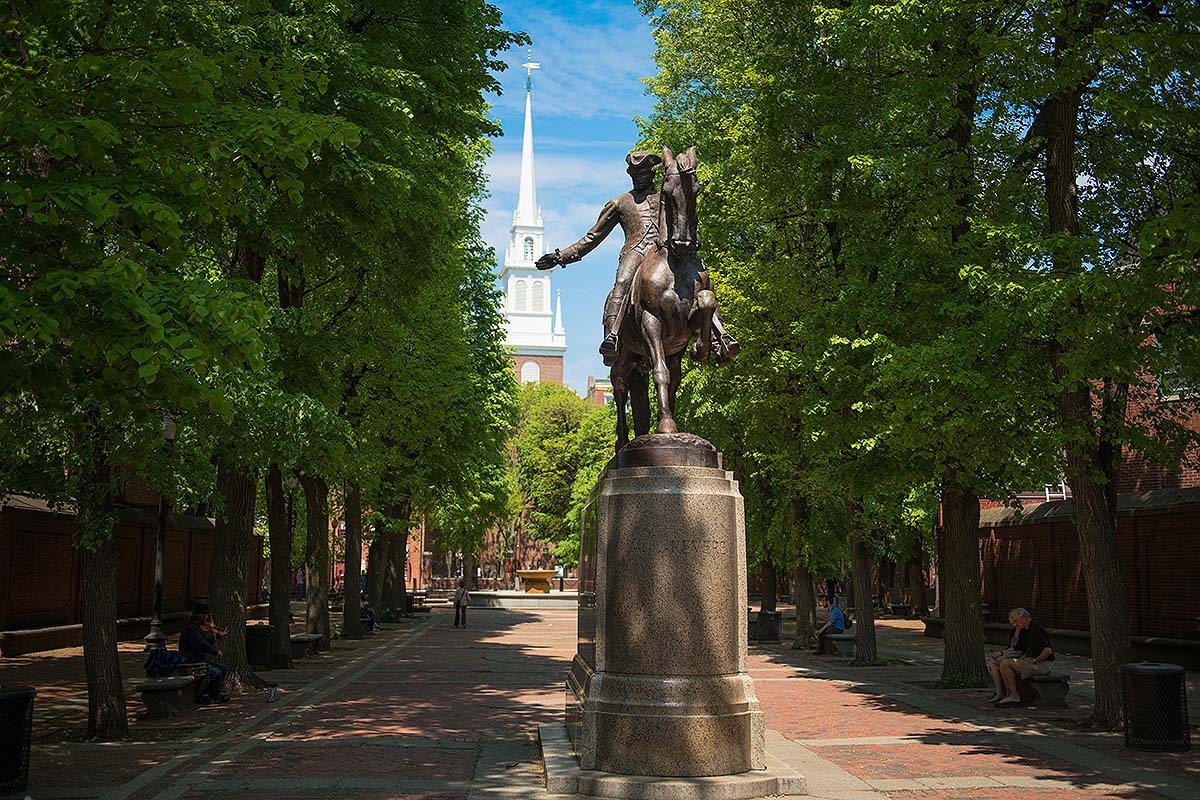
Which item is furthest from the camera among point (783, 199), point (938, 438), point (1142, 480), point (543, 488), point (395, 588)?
point (543, 488)

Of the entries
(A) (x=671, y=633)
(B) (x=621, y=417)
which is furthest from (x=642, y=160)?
(A) (x=671, y=633)

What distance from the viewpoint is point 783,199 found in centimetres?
2283

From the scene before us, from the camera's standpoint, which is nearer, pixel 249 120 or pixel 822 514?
pixel 249 120

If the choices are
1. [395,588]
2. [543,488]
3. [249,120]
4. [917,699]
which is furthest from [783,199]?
[543,488]

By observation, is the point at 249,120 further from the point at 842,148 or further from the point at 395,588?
the point at 395,588

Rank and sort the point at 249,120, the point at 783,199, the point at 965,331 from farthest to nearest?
the point at 783,199, the point at 965,331, the point at 249,120

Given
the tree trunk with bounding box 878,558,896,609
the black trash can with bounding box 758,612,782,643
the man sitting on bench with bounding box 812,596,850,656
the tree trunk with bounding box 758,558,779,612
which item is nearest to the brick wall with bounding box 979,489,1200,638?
the man sitting on bench with bounding box 812,596,850,656

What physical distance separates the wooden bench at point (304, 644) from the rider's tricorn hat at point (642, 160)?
15.5 m

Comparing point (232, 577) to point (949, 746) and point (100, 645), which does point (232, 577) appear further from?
point (949, 746)

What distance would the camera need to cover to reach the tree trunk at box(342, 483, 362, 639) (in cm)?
2997

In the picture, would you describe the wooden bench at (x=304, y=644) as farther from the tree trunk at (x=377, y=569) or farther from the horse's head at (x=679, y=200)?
the horse's head at (x=679, y=200)

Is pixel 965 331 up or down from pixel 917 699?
up

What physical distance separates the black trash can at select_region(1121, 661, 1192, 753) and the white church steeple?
483 feet

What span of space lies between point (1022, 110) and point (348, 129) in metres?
12.1
